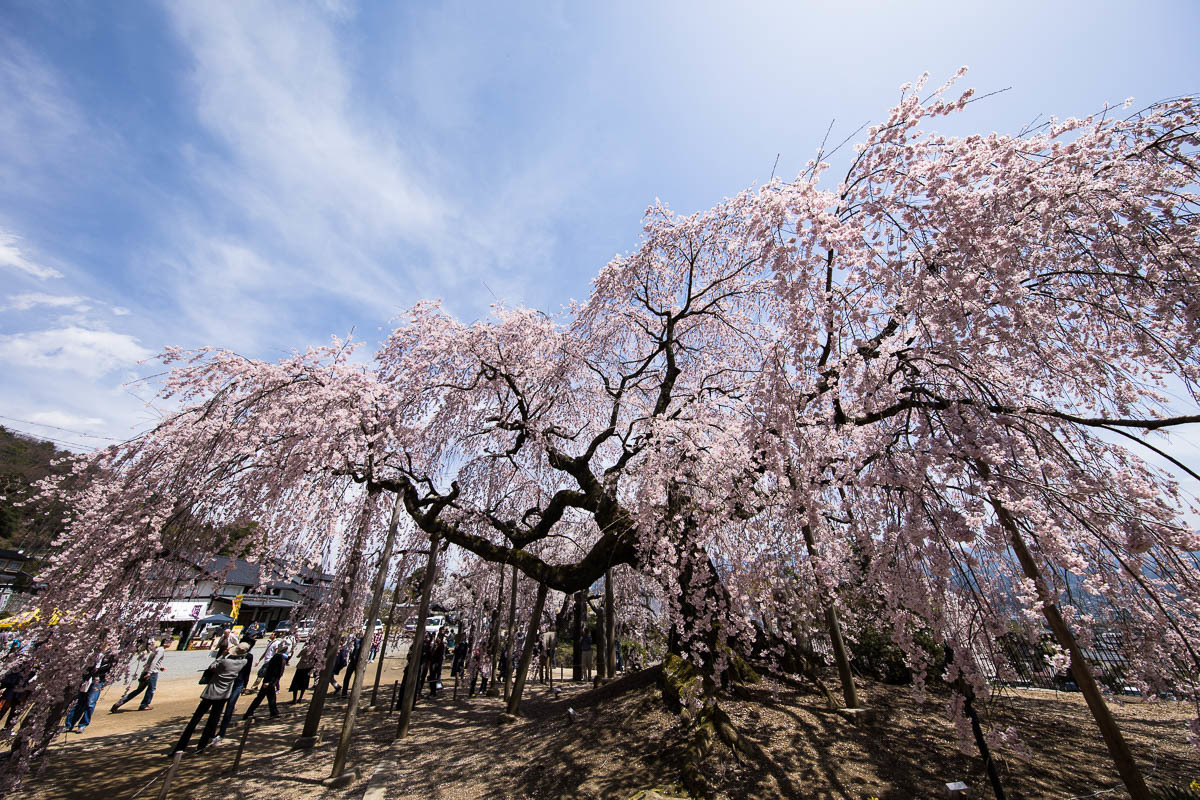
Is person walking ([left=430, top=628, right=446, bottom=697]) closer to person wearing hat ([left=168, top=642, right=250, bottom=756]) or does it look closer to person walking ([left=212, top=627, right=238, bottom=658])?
person wearing hat ([left=168, top=642, right=250, bottom=756])

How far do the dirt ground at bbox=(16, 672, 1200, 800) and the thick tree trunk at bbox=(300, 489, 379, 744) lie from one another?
511 millimetres

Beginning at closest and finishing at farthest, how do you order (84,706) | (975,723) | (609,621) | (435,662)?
(975,723) < (84,706) < (609,621) < (435,662)

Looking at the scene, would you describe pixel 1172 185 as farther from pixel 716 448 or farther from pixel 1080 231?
pixel 716 448

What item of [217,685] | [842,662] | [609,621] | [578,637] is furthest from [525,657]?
[578,637]

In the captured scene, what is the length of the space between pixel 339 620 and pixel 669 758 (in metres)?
6.99

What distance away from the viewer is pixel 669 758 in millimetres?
5371

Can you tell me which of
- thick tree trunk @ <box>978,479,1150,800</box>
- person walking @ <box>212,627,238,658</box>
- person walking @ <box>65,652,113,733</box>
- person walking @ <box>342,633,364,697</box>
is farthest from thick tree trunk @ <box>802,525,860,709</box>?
person walking @ <box>65,652,113,733</box>

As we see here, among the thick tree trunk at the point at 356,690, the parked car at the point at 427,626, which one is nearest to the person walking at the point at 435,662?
the parked car at the point at 427,626

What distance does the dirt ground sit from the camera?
4.62 meters

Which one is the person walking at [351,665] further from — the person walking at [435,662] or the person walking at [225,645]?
the person walking at [225,645]

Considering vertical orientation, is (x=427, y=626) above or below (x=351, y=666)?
above

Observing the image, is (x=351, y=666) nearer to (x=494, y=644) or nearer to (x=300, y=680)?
(x=300, y=680)

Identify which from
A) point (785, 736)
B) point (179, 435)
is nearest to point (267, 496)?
point (179, 435)

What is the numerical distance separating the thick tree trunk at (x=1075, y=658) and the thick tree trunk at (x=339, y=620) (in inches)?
364
